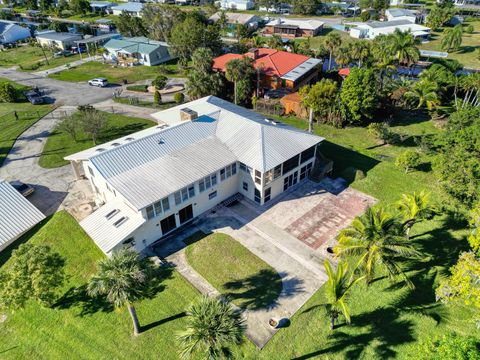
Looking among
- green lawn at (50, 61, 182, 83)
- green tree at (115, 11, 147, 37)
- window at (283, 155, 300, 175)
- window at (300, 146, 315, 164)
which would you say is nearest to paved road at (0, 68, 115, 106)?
green lawn at (50, 61, 182, 83)

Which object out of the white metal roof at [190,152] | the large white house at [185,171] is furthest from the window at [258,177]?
the white metal roof at [190,152]

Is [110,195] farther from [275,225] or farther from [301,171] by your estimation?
[301,171]

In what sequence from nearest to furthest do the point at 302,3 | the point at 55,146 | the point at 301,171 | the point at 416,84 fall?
the point at 301,171
the point at 55,146
the point at 416,84
the point at 302,3

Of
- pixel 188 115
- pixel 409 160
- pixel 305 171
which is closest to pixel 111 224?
pixel 188 115

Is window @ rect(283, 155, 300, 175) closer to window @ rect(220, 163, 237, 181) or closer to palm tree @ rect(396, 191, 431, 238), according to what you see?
window @ rect(220, 163, 237, 181)

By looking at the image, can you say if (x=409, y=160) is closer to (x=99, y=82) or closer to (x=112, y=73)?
(x=99, y=82)

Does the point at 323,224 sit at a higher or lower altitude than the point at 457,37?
lower

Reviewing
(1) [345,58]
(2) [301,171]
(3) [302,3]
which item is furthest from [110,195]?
(3) [302,3]
